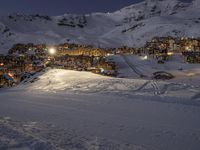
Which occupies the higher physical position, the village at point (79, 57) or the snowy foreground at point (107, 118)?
the village at point (79, 57)

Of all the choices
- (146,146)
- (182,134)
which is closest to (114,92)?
(182,134)

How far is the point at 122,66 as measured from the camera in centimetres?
7481

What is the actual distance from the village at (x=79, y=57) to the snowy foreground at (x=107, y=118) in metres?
17.4

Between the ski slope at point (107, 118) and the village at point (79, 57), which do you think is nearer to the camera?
the ski slope at point (107, 118)

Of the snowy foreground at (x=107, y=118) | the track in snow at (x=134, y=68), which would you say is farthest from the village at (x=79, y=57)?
the snowy foreground at (x=107, y=118)

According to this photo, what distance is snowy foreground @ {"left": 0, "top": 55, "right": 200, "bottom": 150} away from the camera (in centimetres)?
933

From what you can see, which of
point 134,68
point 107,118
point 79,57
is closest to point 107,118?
point 107,118

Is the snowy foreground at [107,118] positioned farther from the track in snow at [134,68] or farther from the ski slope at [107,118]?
the track in snow at [134,68]

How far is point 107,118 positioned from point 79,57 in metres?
84.3

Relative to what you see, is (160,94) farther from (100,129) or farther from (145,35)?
(145,35)

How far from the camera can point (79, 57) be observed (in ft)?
317

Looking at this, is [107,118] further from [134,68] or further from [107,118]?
[134,68]

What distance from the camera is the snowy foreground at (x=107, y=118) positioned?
933 cm

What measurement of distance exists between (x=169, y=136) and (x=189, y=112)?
160 inches
